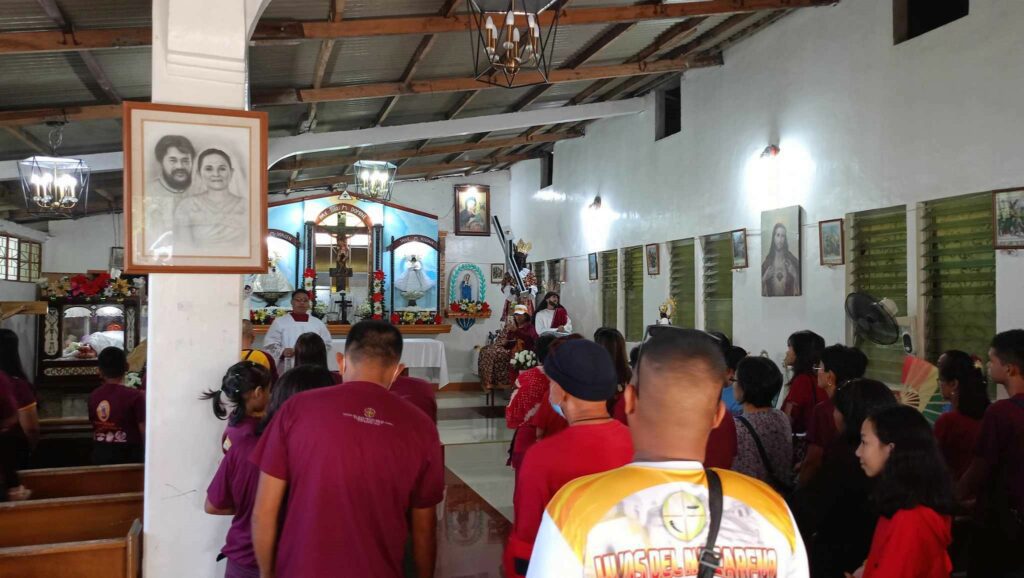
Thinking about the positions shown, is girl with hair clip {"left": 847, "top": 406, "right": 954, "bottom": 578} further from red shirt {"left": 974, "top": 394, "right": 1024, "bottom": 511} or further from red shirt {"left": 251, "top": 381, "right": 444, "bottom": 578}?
red shirt {"left": 251, "top": 381, "right": 444, "bottom": 578}

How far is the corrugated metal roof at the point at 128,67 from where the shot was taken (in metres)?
5.62

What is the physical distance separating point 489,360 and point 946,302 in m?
6.72

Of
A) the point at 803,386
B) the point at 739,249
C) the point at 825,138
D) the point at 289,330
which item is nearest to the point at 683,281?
the point at 739,249

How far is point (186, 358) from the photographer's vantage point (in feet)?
9.77

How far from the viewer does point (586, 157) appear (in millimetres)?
12250

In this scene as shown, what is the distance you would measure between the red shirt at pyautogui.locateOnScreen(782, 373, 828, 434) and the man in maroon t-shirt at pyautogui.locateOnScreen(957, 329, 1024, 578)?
1231mm

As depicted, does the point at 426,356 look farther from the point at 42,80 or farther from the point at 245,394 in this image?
the point at 245,394

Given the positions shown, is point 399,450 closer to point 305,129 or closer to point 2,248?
point 305,129

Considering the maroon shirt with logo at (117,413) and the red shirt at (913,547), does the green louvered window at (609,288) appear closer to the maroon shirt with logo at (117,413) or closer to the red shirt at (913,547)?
the maroon shirt with logo at (117,413)

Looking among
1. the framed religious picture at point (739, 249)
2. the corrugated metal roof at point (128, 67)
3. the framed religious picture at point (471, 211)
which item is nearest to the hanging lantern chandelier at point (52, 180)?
the corrugated metal roof at point (128, 67)

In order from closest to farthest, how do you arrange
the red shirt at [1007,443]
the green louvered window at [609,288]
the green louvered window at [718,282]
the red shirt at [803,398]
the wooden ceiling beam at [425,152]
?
1. the red shirt at [1007,443]
2. the red shirt at [803,398]
3. the green louvered window at [718,282]
4. the wooden ceiling beam at [425,152]
5. the green louvered window at [609,288]

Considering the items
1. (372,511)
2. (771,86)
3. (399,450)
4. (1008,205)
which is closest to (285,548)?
(372,511)

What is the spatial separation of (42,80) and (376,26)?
265 centimetres

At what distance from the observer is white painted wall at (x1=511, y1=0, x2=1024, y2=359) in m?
5.33
